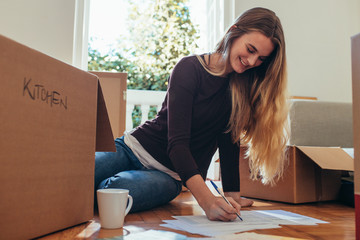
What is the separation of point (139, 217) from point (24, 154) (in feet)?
1.57

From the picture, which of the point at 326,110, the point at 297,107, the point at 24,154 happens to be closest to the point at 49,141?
the point at 24,154

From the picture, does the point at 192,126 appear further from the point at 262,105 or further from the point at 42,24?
the point at 42,24

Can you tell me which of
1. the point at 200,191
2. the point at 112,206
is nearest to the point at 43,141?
the point at 112,206

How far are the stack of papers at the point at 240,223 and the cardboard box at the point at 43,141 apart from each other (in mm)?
259

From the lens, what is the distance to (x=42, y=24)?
198cm

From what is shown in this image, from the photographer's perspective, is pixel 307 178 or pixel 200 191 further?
pixel 307 178

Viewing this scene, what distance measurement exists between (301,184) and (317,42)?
147 cm

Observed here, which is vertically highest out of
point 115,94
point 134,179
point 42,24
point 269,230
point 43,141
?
point 42,24

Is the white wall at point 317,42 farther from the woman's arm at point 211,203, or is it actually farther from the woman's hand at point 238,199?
the woman's arm at point 211,203

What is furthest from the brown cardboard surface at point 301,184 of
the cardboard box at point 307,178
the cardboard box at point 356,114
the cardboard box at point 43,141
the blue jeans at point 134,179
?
the cardboard box at point 43,141

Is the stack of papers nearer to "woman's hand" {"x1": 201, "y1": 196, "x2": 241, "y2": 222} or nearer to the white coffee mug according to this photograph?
"woman's hand" {"x1": 201, "y1": 196, "x2": 241, "y2": 222}

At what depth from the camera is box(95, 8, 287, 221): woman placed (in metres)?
1.08

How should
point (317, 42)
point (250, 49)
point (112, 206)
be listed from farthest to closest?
point (317, 42) < point (250, 49) < point (112, 206)

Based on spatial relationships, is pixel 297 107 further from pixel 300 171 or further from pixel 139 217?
pixel 139 217
